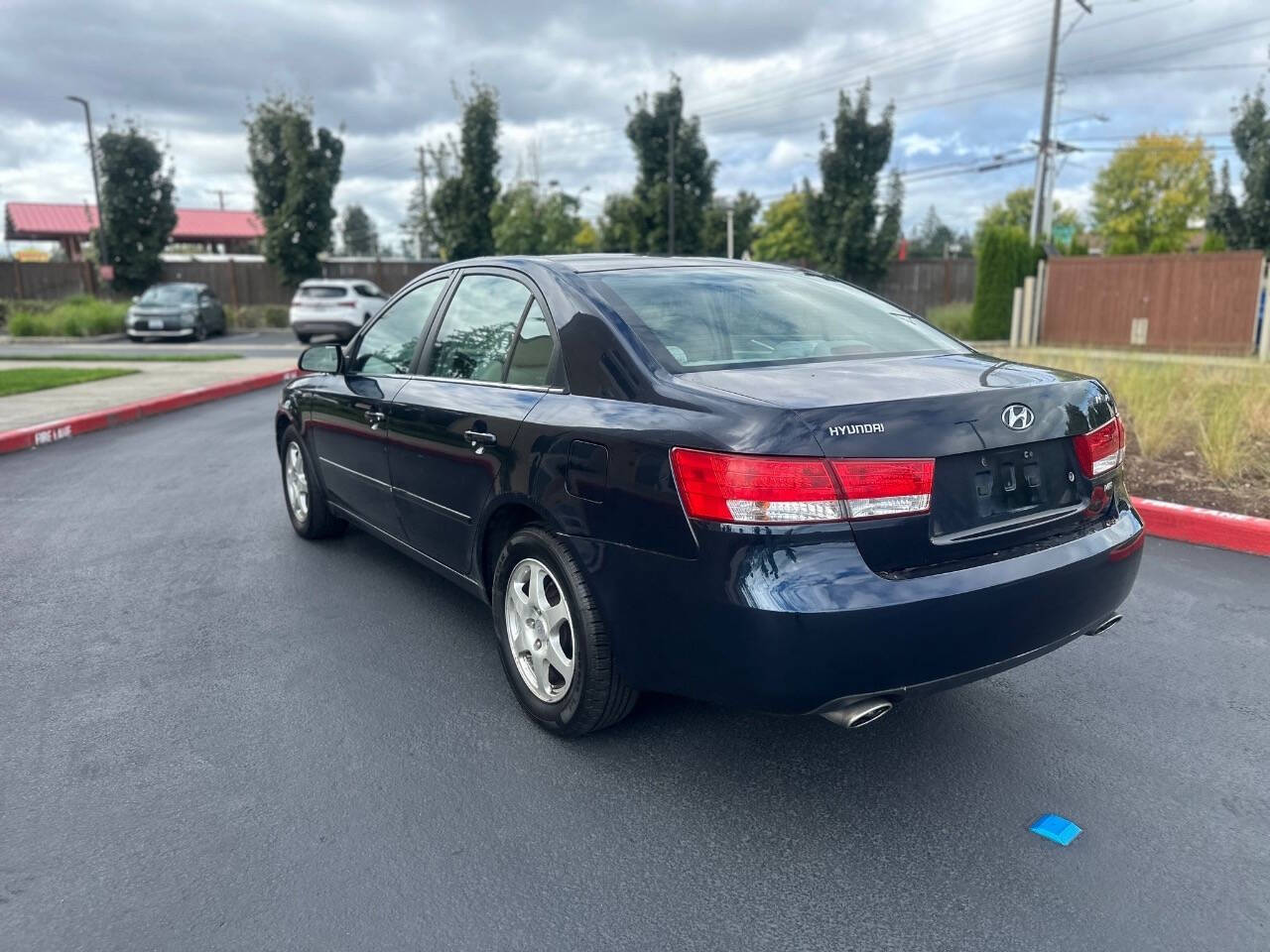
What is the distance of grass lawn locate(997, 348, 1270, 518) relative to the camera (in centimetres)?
619

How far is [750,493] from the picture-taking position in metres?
2.54

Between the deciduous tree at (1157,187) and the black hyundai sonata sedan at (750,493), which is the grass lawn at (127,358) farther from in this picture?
the deciduous tree at (1157,187)

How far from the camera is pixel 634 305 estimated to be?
333 cm

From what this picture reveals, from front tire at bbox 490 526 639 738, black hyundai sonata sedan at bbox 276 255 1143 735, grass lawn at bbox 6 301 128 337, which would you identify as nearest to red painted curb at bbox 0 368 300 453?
black hyundai sonata sedan at bbox 276 255 1143 735

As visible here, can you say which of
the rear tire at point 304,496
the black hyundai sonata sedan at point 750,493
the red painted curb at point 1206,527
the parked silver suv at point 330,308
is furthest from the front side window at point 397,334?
the parked silver suv at point 330,308

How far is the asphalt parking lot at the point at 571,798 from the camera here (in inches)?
94.0

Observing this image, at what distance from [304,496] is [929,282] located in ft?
87.1

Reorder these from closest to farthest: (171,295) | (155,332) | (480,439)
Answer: (480,439), (155,332), (171,295)

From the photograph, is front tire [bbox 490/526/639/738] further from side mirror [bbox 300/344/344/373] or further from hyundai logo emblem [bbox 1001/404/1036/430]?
side mirror [bbox 300/344/344/373]

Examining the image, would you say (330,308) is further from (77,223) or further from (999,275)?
(77,223)

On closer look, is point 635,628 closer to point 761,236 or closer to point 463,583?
point 463,583

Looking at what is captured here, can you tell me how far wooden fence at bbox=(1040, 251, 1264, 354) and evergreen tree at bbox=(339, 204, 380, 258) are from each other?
11967cm

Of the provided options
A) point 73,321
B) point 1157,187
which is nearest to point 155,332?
point 73,321

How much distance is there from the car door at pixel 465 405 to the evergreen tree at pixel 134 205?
32.3 meters
